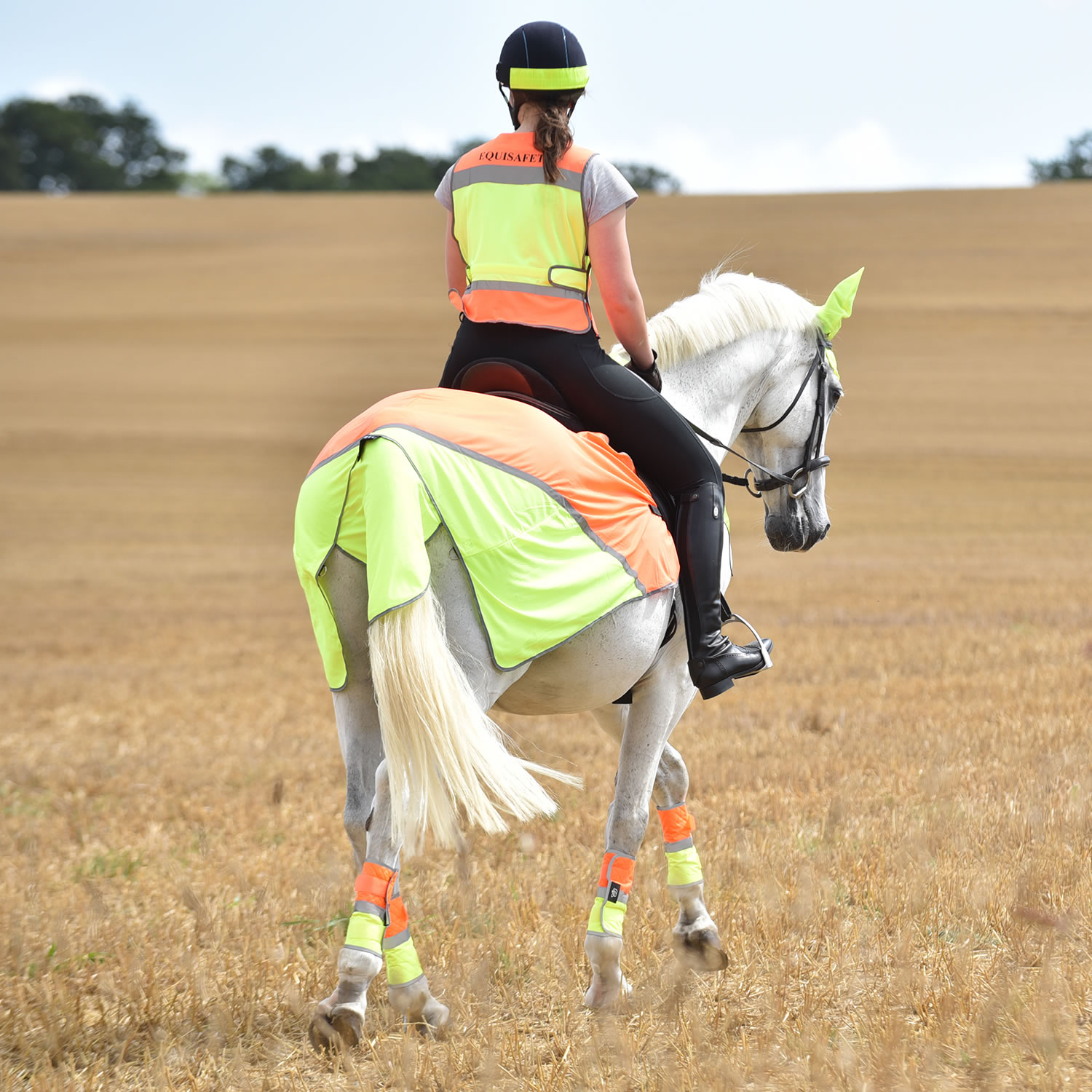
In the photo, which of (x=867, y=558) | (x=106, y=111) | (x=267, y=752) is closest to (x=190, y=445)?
Answer: (x=867, y=558)

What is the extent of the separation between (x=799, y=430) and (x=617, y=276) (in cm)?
138

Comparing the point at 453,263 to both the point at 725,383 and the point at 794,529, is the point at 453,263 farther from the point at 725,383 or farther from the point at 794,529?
the point at 794,529

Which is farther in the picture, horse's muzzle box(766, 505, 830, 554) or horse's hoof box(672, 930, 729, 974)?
horse's muzzle box(766, 505, 830, 554)

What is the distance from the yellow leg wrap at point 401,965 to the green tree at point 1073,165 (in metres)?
70.4

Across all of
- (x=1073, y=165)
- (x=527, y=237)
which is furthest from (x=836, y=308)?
(x=1073, y=165)

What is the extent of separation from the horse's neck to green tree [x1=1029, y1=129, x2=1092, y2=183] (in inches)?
2687

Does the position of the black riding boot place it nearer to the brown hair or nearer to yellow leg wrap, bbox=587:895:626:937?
yellow leg wrap, bbox=587:895:626:937

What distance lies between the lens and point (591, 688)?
4.00 metres

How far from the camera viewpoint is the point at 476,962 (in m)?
4.34

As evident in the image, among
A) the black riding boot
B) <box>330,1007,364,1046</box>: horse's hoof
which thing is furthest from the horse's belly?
<box>330,1007,364,1046</box>: horse's hoof

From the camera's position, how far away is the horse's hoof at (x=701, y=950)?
14.3 feet

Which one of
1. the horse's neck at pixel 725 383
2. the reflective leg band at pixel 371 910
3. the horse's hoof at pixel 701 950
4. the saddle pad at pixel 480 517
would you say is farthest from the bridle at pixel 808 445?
the reflective leg band at pixel 371 910

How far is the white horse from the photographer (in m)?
3.56

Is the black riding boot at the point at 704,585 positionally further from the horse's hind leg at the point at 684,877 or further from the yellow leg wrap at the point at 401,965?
the yellow leg wrap at the point at 401,965
